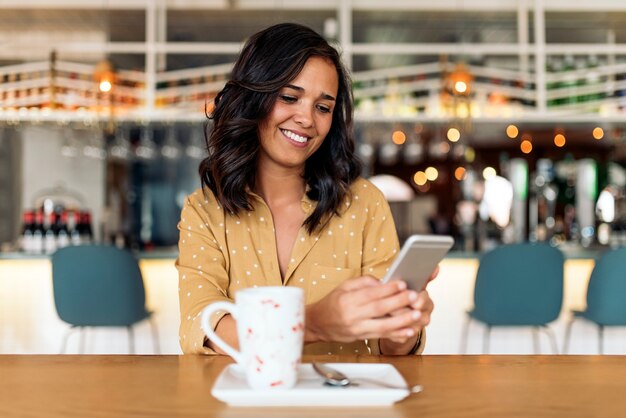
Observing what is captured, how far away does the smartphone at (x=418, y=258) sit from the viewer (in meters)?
0.83

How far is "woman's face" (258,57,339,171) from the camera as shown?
1.33 meters

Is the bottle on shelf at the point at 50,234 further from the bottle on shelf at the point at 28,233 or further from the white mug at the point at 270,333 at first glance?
the white mug at the point at 270,333

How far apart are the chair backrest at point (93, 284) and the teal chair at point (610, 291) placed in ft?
5.95

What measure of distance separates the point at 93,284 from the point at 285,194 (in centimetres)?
149

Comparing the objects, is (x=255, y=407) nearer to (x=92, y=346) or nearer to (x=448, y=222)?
(x=92, y=346)

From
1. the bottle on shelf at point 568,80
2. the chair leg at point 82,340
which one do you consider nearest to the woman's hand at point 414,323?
the chair leg at point 82,340

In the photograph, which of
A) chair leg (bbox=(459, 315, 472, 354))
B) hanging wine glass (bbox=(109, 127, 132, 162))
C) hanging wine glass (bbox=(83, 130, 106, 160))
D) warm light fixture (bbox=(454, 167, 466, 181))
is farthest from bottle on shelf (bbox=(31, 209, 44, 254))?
warm light fixture (bbox=(454, 167, 466, 181))

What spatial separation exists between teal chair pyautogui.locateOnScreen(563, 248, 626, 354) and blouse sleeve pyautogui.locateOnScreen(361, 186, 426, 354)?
1.59 meters

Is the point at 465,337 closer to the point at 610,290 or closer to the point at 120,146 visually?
the point at 610,290

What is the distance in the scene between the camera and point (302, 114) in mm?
1338

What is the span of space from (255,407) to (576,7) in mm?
4696

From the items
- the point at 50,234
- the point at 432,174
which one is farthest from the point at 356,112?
the point at 432,174

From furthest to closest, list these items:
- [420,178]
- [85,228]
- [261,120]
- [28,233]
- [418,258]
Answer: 1. [420,178]
2. [85,228]
3. [28,233]
4. [261,120]
5. [418,258]

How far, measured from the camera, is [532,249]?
2.89 m
